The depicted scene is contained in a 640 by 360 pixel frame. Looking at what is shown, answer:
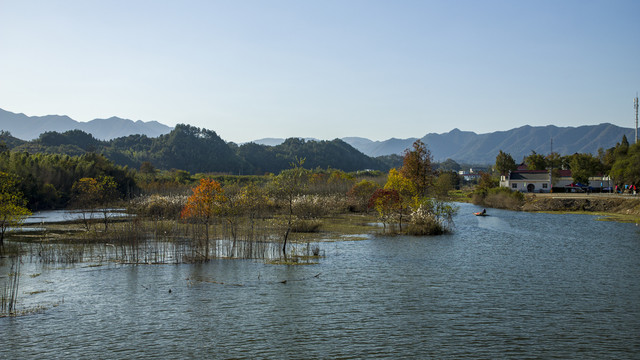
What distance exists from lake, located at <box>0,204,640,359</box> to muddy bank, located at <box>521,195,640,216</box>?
122 feet

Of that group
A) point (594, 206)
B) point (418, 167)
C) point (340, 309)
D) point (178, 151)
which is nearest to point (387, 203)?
point (418, 167)

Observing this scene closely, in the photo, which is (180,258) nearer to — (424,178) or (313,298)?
(313,298)

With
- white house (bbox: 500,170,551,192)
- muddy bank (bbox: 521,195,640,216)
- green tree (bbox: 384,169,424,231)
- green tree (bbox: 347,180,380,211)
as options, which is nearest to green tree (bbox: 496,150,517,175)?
white house (bbox: 500,170,551,192)

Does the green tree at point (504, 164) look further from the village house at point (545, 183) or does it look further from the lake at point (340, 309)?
the lake at point (340, 309)

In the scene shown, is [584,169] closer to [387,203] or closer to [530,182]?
[530,182]

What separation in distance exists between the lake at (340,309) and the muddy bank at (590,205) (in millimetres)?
37051

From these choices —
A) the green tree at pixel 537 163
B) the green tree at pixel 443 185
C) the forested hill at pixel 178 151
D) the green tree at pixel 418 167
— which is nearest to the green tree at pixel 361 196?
the green tree at pixel 443 185

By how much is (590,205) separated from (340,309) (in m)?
59.4

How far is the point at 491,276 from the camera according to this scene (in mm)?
23438

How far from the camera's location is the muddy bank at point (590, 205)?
6009cm

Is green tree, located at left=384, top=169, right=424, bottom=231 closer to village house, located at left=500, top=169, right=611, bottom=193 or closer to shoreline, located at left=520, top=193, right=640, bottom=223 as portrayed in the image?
shoreline, located at left=520, top=193, right=640, bottom=223

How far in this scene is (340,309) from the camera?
1784cm

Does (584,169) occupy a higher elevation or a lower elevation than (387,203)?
higher

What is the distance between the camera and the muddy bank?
197 feet
